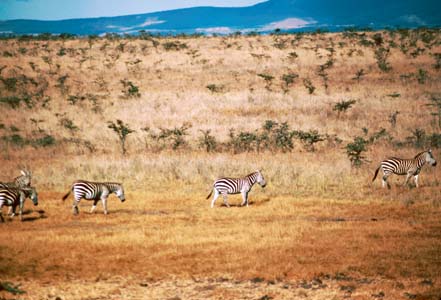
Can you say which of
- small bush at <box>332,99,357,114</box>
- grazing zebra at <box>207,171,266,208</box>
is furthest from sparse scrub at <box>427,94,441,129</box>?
grazing zebra at <box>207,171,266,208</box>

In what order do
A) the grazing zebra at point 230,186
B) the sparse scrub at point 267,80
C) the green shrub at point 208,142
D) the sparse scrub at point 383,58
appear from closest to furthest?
the grazing zebra at point 230,186
the green shrub at point 208,142
the sparse scrub at point 267,80
the sparse scrub at point 383,58

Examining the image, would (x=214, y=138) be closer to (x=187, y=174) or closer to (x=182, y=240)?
(x=187, y=174)

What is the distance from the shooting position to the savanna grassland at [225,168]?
14.0m

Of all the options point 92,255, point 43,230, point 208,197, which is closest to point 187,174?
point 208,197

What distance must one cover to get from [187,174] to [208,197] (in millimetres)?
4847

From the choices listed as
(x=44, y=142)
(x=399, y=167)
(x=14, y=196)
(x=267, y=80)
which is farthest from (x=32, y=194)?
Answer: (x=267, y=80)

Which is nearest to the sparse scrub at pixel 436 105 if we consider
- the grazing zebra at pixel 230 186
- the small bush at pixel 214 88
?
the small bush at pixel 214 88

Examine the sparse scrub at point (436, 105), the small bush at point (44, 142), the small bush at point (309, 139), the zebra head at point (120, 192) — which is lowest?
the zebra head at point (120, 192)

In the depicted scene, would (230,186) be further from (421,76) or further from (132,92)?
(421,76)

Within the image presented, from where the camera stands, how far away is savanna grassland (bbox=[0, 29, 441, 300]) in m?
14.0

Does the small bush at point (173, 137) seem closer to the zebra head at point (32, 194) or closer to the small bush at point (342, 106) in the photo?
the small bush at point (342, 106)

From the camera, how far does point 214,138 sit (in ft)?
107

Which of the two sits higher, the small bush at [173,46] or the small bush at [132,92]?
the small bush at [173,46]

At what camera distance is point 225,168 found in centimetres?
2669
